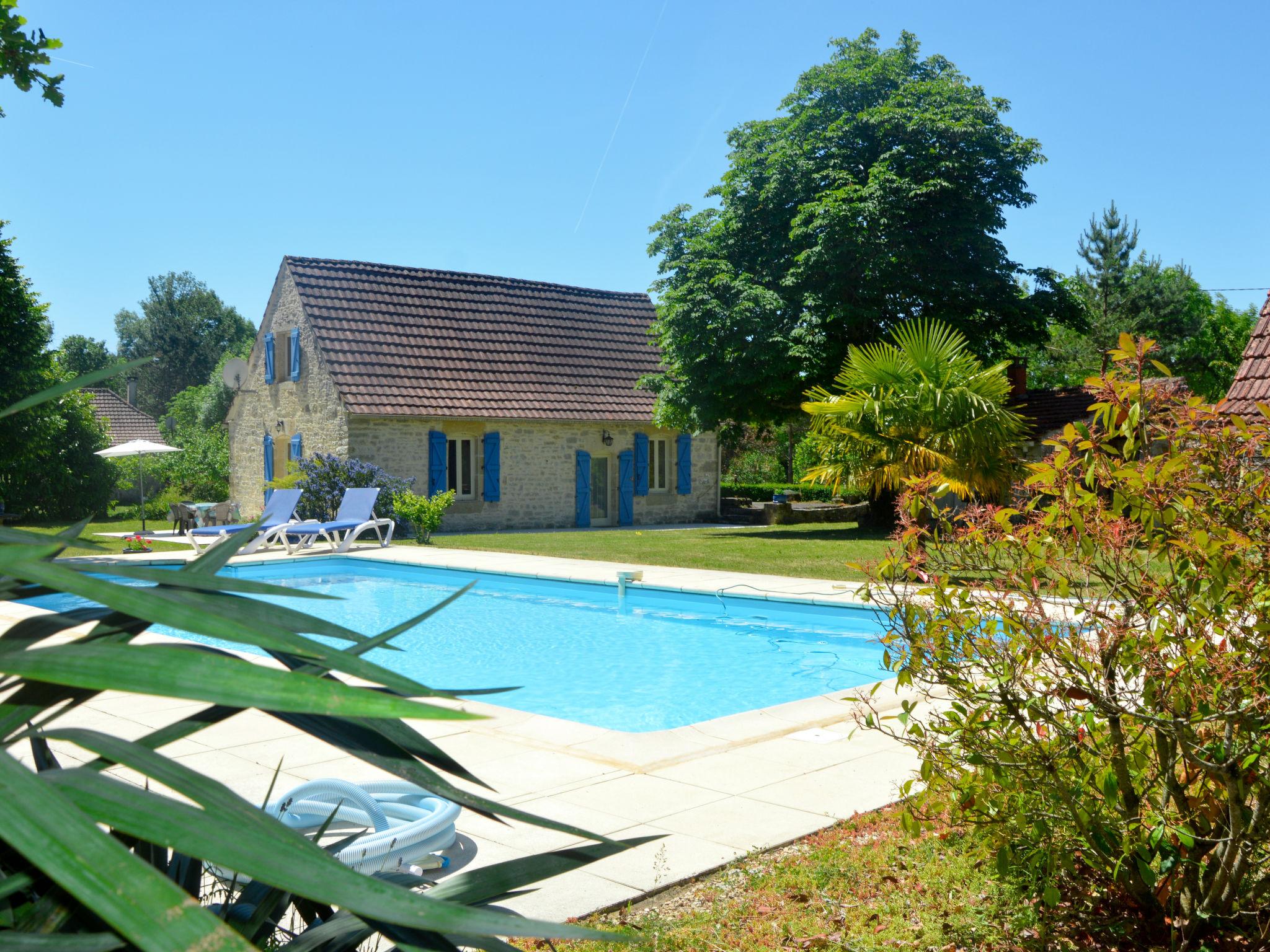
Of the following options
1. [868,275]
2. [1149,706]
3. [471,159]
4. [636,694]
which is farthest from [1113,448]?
[471,159]

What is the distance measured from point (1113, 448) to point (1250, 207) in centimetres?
3827

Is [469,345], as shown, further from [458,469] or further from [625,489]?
[625,489]

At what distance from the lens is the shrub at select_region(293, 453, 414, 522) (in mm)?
19984

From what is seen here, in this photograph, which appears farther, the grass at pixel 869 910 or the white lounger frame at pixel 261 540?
the white lounger frame at pixel 261 540

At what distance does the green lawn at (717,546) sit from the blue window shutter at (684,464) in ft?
8.36

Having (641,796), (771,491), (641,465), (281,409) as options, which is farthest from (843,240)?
(641,796)

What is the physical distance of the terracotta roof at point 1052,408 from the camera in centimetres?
2062

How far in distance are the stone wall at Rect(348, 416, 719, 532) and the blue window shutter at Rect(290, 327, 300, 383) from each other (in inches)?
106

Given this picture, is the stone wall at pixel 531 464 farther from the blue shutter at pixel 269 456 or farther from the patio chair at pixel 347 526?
the blue shutter at pixel 269 456

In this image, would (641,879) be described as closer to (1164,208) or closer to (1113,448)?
(1113,448)

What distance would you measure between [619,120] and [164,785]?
24609 mm

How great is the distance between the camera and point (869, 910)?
339 cm

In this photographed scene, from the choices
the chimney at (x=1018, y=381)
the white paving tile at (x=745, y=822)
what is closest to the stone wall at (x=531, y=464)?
the chimney at (x=1018, y=381)

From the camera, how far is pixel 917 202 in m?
21.1
